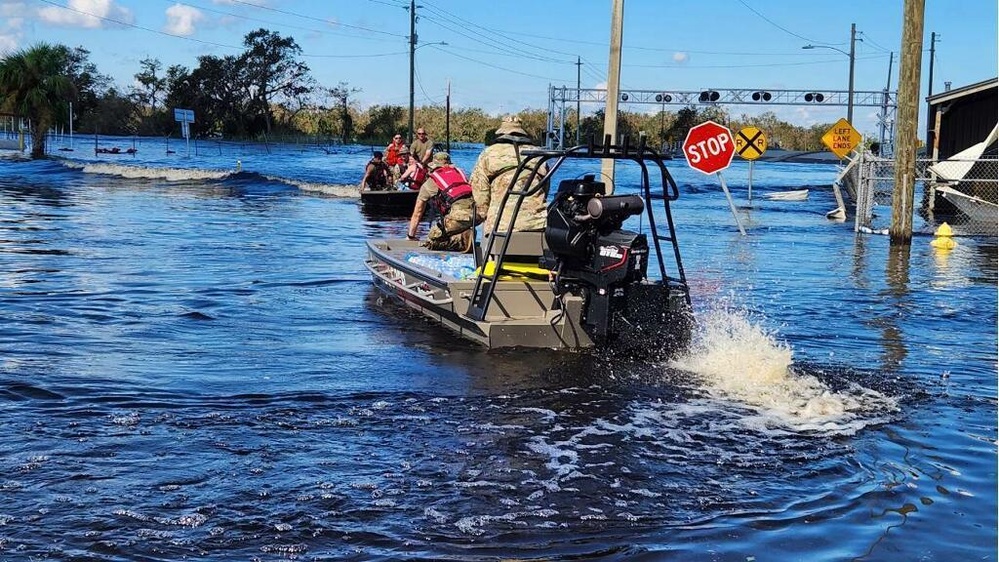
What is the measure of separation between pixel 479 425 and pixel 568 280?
2076 millimetres

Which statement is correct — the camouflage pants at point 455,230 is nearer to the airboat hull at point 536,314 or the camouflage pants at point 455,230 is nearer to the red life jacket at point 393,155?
the airboat hull at point 536,314

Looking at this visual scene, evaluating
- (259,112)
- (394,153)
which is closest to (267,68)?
(259,112)

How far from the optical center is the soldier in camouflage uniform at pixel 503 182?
32.3 ft

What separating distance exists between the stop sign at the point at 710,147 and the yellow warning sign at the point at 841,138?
8.89 meters

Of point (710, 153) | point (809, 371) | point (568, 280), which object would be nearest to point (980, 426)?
point (809, 371)

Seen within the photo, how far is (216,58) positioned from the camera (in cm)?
9619

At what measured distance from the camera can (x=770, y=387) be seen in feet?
25.0

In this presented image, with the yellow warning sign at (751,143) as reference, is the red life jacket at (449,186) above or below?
below

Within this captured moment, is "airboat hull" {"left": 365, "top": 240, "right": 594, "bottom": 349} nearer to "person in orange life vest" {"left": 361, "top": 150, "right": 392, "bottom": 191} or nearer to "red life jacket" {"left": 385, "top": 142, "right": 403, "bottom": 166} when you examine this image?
"person in orange life vest" {"left": 361, "top": 150, "right": 392, "bottom": 191}

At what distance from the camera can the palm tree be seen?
53844mm

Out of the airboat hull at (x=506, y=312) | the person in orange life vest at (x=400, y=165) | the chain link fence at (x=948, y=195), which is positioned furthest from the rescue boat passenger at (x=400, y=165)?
the airboat hull at (x=506, y=312)

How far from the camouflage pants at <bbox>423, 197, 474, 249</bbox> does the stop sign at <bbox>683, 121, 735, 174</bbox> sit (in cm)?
935

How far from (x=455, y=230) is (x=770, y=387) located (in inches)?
205

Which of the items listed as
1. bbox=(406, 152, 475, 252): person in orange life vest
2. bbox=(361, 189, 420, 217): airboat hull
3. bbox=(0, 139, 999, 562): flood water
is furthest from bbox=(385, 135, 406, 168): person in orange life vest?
bbox=(406, 152, 475, 252): person in orange life vest
